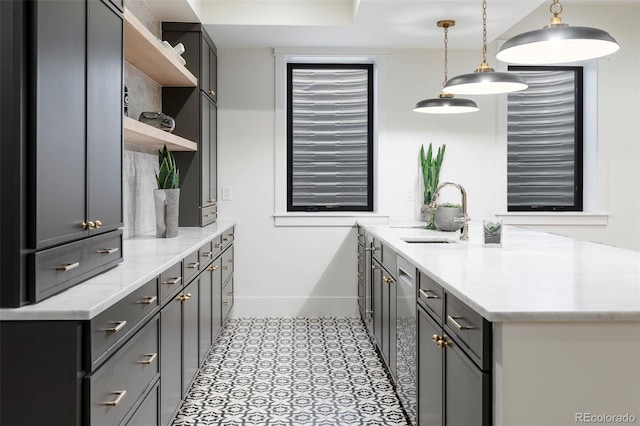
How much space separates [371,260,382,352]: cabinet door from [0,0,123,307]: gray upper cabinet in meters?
1.85

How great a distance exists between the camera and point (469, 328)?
5.26 ft

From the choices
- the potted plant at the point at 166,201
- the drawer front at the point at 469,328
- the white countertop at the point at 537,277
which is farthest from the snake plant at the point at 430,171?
the drawer front at the point at 469,328

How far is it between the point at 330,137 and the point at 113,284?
3.57 metres

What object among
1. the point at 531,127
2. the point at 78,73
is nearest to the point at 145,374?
the point at 78,73

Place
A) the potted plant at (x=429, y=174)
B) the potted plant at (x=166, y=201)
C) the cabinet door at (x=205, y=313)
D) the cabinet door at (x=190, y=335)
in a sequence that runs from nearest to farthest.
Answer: the cabinet door at (x=190, y=335) < the cabinet door at (x=205, y=313) < the potted plant at (x=166, y=201) < the potted plant at (x=429, y=174)

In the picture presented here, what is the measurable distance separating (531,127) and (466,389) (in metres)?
4.07

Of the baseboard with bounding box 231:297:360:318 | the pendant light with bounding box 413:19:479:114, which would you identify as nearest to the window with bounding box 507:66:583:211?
the pendant light with bounding box 413:19:479:114

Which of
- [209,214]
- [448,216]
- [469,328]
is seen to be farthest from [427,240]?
[209,214]

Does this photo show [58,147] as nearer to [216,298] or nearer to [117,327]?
[117,327]

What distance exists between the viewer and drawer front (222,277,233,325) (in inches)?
165

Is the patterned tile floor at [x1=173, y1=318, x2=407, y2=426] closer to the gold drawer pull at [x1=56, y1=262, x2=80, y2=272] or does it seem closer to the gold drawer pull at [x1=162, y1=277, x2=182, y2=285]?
the gold drawer pull at [x1=162, y1=277, x2=182, y2=285]

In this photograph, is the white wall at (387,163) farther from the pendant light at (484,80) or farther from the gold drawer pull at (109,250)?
the gold drawer pull at (109,250)

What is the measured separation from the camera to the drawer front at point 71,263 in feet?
5.02

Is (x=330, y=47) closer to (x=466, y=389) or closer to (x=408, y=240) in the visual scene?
(x=408, y=240)
